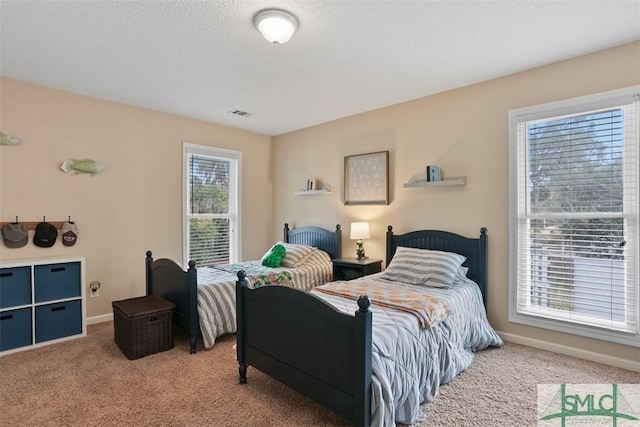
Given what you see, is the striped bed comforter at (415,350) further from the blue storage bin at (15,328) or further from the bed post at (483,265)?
the blue storage bin at (15,328)

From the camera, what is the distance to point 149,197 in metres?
4.29

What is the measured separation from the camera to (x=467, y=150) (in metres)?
3.53

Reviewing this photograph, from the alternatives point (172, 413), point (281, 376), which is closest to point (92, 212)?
point (172, 413)

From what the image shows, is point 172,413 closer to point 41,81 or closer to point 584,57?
point 41,81

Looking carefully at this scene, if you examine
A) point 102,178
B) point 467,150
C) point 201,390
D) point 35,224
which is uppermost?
point 467,150

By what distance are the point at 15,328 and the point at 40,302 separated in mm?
268

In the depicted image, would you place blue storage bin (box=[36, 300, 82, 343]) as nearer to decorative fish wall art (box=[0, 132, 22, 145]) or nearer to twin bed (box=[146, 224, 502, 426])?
twin bed (box=[146, 224, 502, 426])

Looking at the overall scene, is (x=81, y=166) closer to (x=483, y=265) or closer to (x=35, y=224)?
(x=35, y=224)

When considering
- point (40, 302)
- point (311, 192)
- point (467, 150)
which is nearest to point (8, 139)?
point (40, 302)

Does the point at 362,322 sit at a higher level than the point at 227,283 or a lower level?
higher

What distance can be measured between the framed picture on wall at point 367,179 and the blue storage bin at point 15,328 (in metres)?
3.58

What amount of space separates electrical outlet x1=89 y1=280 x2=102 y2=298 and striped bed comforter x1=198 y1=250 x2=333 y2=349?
1.16m

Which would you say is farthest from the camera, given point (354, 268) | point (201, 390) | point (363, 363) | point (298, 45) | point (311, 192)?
point (311, 192)

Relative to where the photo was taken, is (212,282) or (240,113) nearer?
(212,282)
